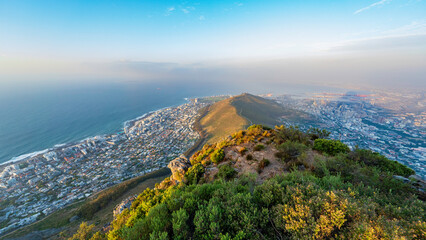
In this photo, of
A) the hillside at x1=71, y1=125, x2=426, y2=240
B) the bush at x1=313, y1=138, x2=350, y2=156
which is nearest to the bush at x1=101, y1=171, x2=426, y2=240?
the hillside at x1=71, y1=125, x2=426, y2=240

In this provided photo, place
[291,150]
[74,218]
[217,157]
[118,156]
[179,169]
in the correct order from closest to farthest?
[291,150], [179,169], [217,157], [74,218], [118,156]

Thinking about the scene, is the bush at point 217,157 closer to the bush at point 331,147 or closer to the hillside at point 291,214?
the hillside at point 291,214

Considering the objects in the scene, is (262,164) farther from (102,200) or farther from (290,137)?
(102,200)

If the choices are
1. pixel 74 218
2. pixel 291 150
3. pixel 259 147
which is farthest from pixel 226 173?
pixel 74 218

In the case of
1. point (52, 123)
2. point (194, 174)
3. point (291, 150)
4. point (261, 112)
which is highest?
point (291, 150)

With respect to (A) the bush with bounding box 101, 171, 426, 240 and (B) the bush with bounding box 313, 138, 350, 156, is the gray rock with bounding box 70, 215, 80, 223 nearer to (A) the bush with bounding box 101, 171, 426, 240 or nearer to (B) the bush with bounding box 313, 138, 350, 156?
(A) the bush with bounding box 101, 171, 426, 240

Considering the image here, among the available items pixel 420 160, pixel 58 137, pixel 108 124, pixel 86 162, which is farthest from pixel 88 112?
pixel 420 160

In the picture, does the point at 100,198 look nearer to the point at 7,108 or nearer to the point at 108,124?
the point at 108,124
